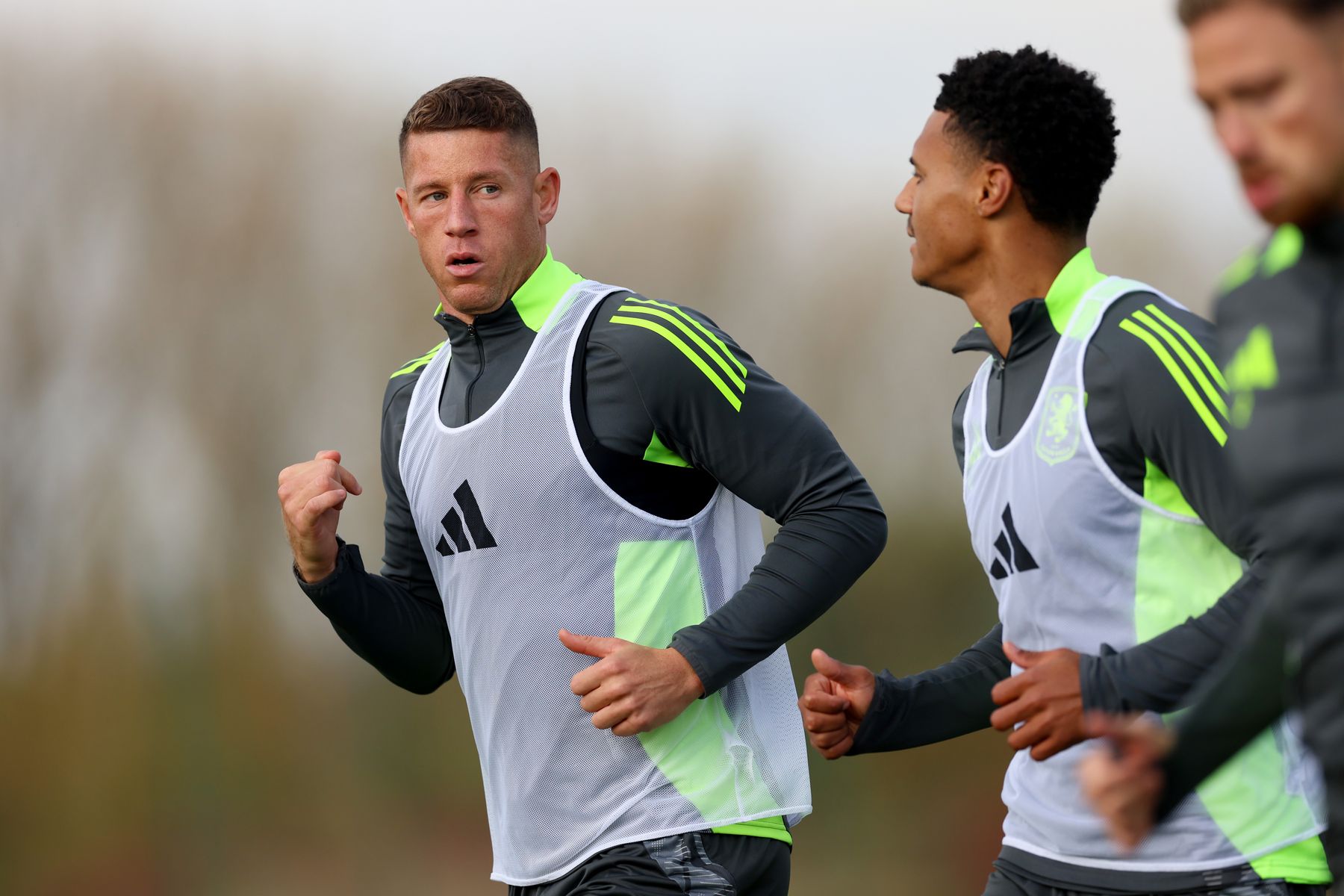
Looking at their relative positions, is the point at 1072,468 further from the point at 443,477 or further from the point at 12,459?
the point at 12,459

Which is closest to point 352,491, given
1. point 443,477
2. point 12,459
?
point 443,477

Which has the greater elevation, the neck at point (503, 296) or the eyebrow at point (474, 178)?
the eyebrow at point (474, 178)

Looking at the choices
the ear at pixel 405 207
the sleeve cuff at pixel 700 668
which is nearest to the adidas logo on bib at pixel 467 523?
the sleeve cuff at pixel 700 668

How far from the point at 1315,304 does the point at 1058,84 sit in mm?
1427

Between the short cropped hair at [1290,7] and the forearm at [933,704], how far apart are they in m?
1.61

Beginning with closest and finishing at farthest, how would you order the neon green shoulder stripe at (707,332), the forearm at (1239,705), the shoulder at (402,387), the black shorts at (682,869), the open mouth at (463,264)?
the forearm at (1239,705) → the black shorts at (682,869) → the neon green shoulder stripe at (707,332) → the open mouth at (463,264) → the shoulder at (402,387)

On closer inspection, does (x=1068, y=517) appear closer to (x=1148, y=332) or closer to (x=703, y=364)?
(x=1148, y=332)

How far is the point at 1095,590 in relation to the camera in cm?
268

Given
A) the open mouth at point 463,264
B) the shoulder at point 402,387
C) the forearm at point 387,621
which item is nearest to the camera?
the open mouth at point 463,264

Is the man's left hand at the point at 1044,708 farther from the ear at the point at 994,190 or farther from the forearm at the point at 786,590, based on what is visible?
the ear at the point at 994,190

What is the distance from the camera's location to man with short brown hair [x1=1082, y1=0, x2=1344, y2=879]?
5.45ft

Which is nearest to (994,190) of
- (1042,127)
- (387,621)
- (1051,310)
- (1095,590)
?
(1042,127)

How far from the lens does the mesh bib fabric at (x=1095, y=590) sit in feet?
8.50

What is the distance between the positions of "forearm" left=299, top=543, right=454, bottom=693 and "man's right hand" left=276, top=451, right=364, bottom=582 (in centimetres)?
9
